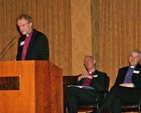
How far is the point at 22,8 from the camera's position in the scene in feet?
19.8

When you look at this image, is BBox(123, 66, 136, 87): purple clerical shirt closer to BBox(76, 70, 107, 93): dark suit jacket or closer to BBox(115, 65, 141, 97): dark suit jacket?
BBox(115, 65, 141, 97): dark suit jacket

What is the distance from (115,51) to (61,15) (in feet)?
5.00

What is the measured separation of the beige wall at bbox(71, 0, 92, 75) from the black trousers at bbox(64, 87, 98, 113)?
1.14 m

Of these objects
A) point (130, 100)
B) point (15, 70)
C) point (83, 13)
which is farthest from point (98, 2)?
point (15, 70)

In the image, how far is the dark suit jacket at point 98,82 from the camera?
15.1 ft

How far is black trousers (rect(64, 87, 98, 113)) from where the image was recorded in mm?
4457

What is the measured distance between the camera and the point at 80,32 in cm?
575

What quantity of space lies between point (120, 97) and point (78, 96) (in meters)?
0.77

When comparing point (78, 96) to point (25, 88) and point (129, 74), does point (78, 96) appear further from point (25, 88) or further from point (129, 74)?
point (25, 88)

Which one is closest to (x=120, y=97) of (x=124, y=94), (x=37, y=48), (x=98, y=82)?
(x=124, y=94)

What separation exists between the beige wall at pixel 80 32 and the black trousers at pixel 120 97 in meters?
1.55

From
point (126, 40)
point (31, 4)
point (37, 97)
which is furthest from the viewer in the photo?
point (31, 4)

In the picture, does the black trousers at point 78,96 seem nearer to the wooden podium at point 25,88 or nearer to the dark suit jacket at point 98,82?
the dark suit jacket at point 98,82

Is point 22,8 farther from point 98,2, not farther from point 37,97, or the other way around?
point 37,97
